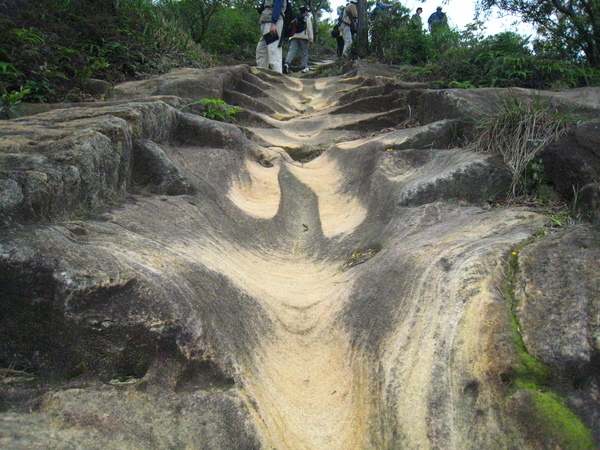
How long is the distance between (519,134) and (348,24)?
13039mm

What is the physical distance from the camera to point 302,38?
14.1m

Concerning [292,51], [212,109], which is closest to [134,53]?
[212,109]

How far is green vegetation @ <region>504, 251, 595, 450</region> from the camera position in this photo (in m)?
2.06

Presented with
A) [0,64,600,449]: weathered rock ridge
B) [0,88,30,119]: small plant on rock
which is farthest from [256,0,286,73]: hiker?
[0,64,600,449]: weathered rock ridge

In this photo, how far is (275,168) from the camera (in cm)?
594

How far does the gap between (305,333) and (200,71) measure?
6488mm

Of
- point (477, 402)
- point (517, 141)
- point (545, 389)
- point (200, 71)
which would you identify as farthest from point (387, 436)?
point (200, 71)

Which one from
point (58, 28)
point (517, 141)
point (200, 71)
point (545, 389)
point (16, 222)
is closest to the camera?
point (545, 389)

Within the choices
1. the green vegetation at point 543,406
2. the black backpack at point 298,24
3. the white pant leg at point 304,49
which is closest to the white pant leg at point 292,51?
the white pant leg at point 304,49

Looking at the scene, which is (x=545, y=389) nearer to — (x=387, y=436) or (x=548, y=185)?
(x=387, y=436)

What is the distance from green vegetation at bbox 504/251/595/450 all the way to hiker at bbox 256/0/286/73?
9.93 metres

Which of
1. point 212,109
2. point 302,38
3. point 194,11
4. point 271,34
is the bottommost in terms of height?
point 212,109

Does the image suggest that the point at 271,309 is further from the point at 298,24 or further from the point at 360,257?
the point at 298,24

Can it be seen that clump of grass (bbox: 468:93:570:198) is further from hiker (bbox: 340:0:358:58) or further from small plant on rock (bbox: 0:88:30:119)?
hiker (bbox: 340:0:358:58)
